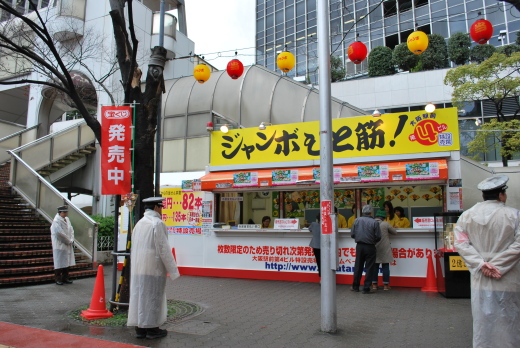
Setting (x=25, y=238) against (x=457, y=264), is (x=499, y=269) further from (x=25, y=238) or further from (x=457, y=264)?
(x=25, y=238)

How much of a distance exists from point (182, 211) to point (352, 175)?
5185 mm

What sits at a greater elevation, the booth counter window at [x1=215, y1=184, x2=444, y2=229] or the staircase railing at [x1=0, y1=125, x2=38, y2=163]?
the staircase railing at [x1=0, y1=125, x2=38, y2=163]

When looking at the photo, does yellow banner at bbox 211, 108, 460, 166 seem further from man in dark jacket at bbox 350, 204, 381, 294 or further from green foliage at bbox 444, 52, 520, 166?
green foliage at bbox 444, 52, 520, 166

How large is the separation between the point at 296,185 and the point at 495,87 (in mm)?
20133

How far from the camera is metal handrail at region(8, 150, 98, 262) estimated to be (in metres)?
11.8

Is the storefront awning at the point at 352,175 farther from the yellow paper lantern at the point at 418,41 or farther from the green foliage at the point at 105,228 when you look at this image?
the green foliage at the point at 105,228

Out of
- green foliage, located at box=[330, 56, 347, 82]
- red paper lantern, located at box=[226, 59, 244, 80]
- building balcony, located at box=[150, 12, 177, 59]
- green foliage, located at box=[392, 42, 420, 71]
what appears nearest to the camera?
red paper lantern, located at box=[226, 59, 244, 80]

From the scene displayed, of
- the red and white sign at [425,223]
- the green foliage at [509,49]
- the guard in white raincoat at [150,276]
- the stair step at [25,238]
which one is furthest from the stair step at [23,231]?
the green foliage at [509,49]

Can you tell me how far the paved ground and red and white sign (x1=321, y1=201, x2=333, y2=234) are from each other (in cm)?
142

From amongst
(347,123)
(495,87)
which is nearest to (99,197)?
(347,123)

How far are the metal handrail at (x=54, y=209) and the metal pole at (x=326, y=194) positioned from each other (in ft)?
28.1

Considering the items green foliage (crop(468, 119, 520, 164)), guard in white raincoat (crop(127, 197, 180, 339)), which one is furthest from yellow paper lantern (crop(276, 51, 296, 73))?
green foliage (crop(468, 119, 520, 164))

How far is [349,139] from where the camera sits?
413 inches

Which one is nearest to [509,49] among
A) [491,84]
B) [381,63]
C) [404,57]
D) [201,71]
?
[491,84]
